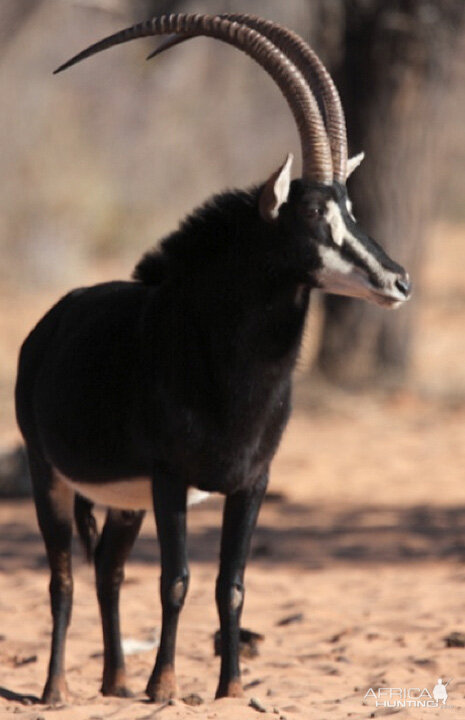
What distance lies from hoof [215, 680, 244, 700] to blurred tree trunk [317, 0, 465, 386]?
814 cm

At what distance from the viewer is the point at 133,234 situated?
2511cm

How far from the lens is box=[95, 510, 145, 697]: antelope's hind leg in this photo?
18.6 ft

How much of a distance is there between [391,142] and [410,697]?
8.39m

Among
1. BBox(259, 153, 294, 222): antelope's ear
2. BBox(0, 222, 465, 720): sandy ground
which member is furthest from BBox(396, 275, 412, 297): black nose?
BBox(0, 222, 465, 720): sandy ground

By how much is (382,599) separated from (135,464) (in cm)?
250

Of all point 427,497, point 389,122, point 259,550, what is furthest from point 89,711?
point 389,122

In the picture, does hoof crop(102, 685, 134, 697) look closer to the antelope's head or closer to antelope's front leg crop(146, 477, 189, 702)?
antelope's front leg crop(146, 477, 189, 702)

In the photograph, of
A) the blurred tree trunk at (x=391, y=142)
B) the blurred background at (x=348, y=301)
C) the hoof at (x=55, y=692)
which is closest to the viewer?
the hoof at (x=55, y=692)

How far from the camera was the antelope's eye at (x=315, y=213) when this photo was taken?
4.79 meters

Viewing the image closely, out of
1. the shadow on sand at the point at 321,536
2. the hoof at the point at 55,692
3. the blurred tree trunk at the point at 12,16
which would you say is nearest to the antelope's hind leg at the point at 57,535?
the hoof at the point at 55,692

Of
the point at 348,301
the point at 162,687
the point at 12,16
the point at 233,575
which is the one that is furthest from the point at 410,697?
the point at 12,16

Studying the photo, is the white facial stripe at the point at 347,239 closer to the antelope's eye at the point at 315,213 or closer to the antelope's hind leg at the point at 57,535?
the antelope's eye at the point at 315,213

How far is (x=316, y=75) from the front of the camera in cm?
514

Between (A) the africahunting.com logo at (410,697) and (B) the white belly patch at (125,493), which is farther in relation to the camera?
(B) the white belly patch at (125,493)
